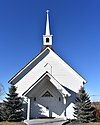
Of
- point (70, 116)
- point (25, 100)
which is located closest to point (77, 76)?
point (70, 116)

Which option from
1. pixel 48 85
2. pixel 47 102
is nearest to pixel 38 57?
pixel 48 85

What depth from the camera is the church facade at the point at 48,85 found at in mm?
25358

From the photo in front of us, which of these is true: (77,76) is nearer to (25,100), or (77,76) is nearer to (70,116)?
(70,116)

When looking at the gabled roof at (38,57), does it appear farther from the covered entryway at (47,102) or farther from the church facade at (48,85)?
the covered entryway at (47,102)

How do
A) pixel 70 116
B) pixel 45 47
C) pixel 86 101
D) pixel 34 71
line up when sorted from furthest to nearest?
pixel 45 47 < pixel 34 71 < pixel 70 116 < pixel 86 101

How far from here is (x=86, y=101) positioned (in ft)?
74.6

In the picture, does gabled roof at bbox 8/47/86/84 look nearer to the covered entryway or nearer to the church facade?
the church facade

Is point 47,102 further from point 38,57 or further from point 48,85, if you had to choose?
point 38,57

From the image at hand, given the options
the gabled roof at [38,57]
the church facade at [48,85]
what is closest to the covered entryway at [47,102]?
the church facade at [48,85]

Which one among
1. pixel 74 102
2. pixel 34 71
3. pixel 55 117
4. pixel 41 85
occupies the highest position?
pixel 34 71

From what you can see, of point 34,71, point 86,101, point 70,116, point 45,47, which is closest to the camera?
point 86,101

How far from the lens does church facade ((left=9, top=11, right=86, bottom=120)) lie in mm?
25358

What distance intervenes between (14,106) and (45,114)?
162 inches

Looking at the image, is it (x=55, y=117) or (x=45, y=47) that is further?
(x=45, y=47)
